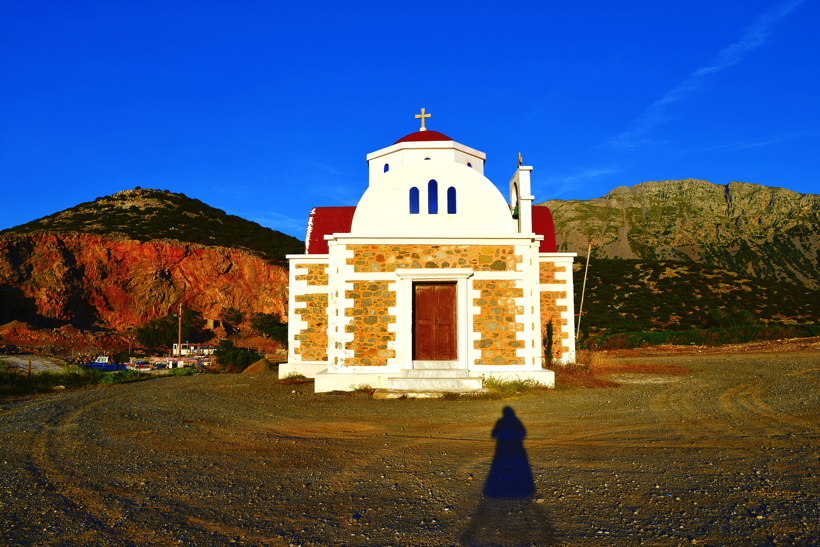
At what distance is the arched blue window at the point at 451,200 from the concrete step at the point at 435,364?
11.8 ft

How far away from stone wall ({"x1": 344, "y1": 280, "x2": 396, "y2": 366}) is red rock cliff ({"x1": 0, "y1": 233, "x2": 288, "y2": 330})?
35.5 metres

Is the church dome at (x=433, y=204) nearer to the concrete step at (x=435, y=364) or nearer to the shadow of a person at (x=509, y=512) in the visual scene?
the concrete step at (x=435, y=364)

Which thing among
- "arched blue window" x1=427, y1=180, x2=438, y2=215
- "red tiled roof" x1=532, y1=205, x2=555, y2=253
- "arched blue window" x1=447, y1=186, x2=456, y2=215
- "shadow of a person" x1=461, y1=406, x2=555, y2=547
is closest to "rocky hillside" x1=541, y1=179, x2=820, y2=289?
"red tiled roof" x1=532, y1=205, x2=555, y2=253

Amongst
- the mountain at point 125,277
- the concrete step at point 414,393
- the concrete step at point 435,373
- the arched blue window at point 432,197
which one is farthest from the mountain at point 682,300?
the mountain at point 125,277

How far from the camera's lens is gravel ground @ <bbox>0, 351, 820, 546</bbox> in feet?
12.3

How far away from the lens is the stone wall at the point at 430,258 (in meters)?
12.6

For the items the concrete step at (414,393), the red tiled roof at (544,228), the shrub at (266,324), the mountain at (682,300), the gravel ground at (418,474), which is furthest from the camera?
the shrub at (266,324)

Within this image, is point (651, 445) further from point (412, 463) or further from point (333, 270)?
point (333, 270)

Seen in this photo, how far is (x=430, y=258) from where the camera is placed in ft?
41.5

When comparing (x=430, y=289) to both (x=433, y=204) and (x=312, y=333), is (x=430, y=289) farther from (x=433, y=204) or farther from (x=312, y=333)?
(x=312, y=333)

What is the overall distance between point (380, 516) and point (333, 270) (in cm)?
908

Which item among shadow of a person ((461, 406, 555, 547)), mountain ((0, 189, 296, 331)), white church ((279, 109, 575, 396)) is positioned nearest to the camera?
shadow of a person ((461, 406, 555, 547))

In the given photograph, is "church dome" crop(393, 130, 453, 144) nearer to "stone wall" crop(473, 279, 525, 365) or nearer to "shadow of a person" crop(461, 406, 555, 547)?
"stone wall" crop(473, 279, 525, 365)

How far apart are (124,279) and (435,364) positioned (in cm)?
4098
